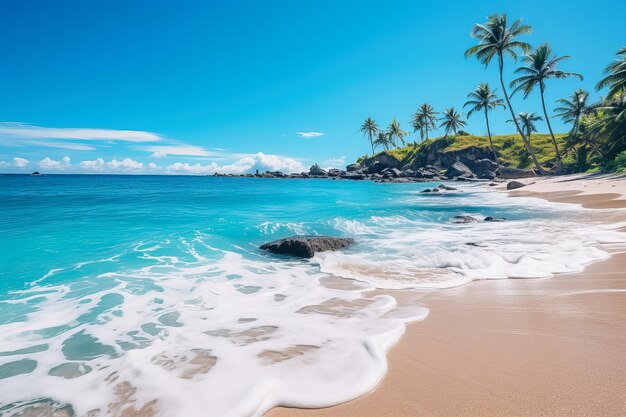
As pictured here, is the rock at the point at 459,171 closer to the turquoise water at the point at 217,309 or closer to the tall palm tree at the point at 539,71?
the tall palm tree at the point at 539,71

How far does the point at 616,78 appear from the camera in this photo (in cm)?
2581

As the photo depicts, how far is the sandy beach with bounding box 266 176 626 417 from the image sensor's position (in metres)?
2.26

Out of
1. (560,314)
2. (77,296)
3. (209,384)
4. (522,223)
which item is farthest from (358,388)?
(522,223)

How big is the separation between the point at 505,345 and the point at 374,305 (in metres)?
1.83

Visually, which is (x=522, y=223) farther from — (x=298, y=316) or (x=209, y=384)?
(x=209, y=384)

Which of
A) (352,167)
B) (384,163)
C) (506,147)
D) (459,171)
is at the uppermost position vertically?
(506,147)

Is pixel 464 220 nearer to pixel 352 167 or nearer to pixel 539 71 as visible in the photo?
pixel 539 71

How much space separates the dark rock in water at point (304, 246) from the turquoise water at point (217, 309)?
0.39 meters

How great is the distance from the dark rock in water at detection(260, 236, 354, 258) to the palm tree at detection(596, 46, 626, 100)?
31.5 metres

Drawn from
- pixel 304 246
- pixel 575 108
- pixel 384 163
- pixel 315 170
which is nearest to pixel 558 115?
pixel 575 108

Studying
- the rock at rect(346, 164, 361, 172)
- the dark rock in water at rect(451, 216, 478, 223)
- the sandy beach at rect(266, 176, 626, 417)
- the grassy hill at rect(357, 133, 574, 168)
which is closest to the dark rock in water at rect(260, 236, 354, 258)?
the sandy beach at rect(266, 176, 626, 417)

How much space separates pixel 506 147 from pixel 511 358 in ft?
227

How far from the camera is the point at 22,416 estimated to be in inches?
105

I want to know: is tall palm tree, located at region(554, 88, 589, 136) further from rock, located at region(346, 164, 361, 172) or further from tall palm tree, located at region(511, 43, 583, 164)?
rock, located at region(346, 164, 361, 172)
